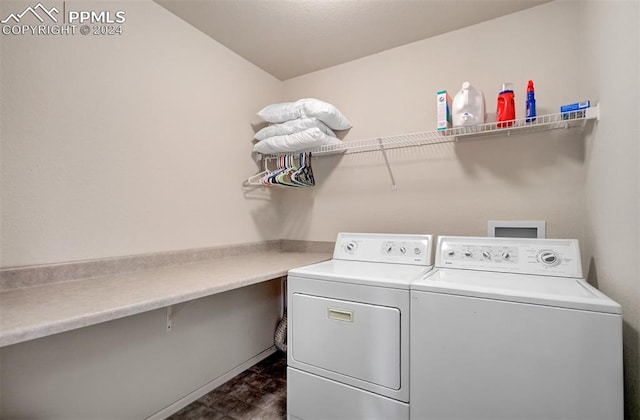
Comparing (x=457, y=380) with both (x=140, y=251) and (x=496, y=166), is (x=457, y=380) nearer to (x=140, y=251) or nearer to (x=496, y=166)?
(x=496, y=166)

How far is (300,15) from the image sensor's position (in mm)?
1822

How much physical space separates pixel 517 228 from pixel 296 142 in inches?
59.4

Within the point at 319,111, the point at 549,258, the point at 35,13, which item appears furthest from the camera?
the point at 319,111

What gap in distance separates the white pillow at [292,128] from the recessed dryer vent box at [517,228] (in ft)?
4.23

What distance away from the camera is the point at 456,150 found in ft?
6.41

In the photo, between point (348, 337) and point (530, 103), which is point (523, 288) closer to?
point (348, 337)

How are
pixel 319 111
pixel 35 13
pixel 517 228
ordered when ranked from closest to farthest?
pixel 35 13
pixel 517 228
pixel 319 111

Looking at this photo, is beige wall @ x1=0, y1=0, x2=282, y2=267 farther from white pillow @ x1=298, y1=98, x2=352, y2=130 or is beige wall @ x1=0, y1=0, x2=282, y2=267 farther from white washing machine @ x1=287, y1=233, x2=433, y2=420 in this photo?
white washing machine @ x1=287, y1=233, x2=433, y2=420

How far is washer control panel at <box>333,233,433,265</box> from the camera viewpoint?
174 cm

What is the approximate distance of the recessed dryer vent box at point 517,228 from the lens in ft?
5.26

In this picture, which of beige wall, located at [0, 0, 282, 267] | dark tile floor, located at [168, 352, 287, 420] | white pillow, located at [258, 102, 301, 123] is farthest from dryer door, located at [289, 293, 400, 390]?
white pillow, located at [258, 102, 301, 123]

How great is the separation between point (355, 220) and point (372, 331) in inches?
44.0

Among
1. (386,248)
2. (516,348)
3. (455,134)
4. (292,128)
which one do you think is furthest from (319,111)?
(516,348)

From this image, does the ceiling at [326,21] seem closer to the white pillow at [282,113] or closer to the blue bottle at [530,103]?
the white pillow at [282,113]
